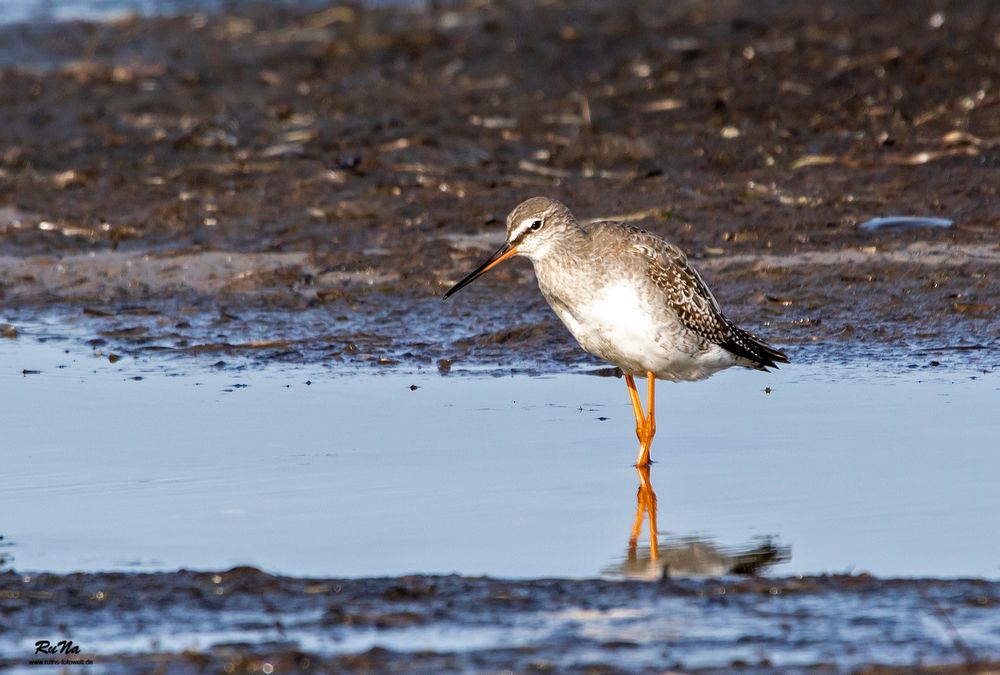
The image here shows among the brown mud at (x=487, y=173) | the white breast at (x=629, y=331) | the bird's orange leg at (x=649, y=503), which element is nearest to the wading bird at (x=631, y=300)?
the white breast at (x=629, y=331)

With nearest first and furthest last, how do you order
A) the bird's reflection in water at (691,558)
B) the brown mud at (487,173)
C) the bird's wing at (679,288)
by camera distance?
the bird's reflection in water at (691,558) < the bird's wing at (679,288) < the brown mud at (487,173)

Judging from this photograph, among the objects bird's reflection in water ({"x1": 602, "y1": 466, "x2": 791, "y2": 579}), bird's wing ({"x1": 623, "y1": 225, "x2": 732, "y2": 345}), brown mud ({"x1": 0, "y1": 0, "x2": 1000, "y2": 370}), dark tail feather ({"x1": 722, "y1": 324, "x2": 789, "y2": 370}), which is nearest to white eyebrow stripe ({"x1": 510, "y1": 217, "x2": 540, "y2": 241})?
bird's wing ({"x1": 623, "y1": 225, "x2": 732, "y2": 345})

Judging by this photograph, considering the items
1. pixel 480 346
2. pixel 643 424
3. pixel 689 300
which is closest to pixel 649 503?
pixel 643 424

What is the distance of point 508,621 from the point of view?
16.2 ft

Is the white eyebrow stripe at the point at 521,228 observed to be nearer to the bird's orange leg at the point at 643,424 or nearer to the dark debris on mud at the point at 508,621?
the bird's orange leg at the point at 643,424

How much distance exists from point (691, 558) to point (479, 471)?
53.1 inches

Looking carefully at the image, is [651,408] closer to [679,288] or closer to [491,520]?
[679,288]

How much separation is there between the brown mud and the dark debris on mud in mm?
3678

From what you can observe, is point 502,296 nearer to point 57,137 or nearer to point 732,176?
point 732,176

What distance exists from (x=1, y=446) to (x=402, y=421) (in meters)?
1.90

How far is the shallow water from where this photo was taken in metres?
5.75

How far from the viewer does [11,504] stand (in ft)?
21.2

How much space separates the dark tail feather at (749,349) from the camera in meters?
7.74

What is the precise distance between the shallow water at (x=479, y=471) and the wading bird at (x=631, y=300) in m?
0.29
